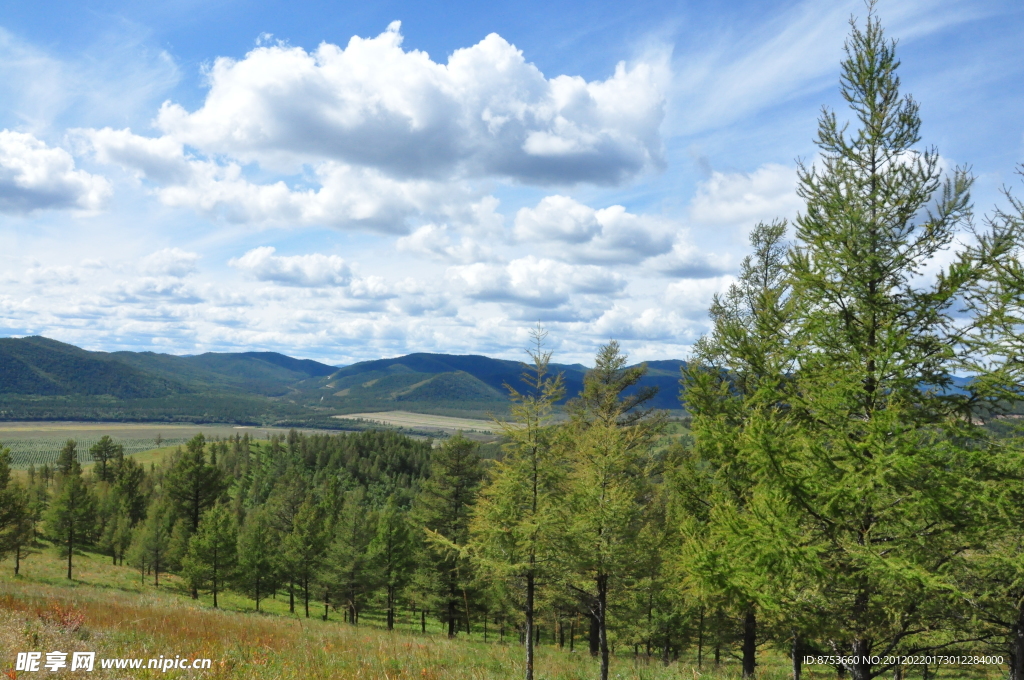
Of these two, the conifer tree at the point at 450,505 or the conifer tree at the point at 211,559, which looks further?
the conifer tree at the point at 211,559

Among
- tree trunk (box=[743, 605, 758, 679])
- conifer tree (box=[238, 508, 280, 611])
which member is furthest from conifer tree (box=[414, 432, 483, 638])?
tree trunk (box=[743, 605, 758, 679])

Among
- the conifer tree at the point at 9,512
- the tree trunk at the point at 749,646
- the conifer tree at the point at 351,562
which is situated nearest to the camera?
the tree trunk at the point at 749,646

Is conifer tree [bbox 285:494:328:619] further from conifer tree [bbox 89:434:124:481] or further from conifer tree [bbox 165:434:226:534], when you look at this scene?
conifer tree [bbox 89:434:124:481]

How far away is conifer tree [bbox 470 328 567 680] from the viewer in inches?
591

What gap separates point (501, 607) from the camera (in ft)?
131

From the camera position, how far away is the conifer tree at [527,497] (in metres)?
15.0

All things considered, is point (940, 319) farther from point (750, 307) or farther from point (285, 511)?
point (285, 511)

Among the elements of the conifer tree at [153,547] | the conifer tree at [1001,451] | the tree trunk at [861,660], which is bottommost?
the conifer tree at [153,547]

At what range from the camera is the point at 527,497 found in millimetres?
15805

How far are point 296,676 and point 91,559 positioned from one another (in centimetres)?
7065

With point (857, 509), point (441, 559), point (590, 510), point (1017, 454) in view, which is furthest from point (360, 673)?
point (441, 559)

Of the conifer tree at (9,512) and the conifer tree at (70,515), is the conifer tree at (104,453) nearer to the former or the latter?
the conifer tree at (70,515)

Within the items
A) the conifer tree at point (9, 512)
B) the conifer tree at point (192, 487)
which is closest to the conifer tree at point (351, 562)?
the conifer tree at point (192, 487)

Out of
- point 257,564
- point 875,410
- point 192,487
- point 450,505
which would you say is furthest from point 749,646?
point 192,487
